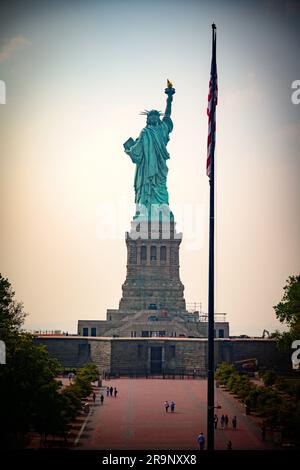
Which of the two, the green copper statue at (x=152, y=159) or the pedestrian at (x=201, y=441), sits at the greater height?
the green copper statue at (x=152, y=159)

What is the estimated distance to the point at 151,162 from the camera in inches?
3701

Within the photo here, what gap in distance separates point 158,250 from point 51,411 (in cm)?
5033

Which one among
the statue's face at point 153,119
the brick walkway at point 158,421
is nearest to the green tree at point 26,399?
the brick walkway at point 158,421

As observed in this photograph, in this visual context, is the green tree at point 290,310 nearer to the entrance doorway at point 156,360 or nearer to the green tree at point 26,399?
the entrance doorway at point 156,360

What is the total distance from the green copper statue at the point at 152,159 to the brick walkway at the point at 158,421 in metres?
31.3

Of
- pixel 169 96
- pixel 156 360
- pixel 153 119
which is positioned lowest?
pixel 156 360

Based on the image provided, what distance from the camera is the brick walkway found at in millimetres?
43250

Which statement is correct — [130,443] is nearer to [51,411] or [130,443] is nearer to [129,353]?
[51,411]

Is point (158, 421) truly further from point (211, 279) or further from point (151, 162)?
point (151, 162)

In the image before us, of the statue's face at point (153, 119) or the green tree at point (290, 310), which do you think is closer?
the green tree at point (290, 310)

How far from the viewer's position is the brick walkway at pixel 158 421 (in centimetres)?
4325

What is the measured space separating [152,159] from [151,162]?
375 millimetres

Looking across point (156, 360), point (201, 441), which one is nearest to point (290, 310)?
point (156, 360)
